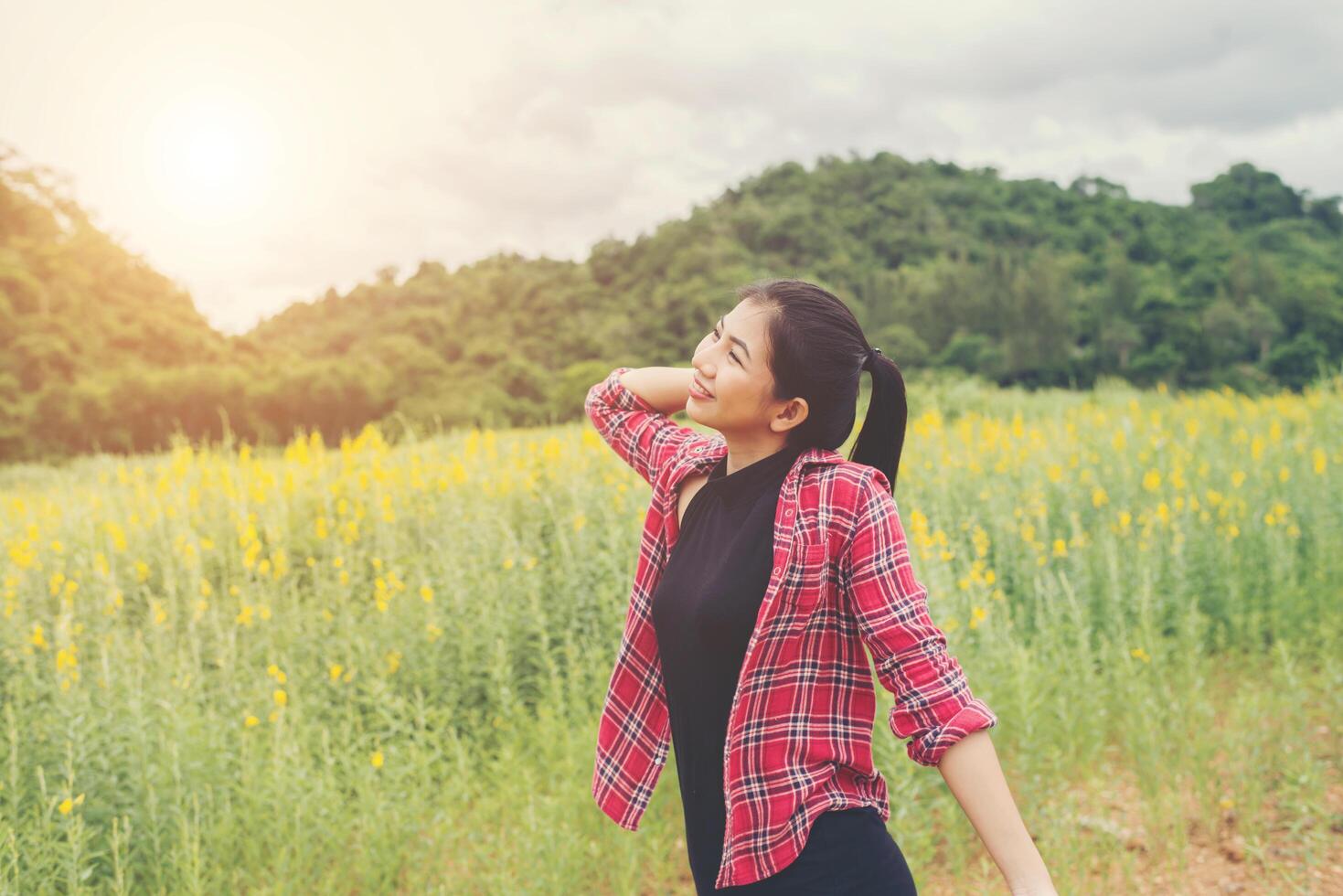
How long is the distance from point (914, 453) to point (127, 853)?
507 centimetres

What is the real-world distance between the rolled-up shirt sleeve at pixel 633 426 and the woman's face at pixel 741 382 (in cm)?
28

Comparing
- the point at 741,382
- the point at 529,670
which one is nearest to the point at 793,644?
the point at 741,382

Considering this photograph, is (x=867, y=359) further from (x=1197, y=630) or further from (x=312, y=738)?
(x=1197, y=630)

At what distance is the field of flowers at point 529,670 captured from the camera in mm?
3072

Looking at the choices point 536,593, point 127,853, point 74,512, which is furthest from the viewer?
point 74,512

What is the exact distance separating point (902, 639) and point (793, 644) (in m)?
0.17

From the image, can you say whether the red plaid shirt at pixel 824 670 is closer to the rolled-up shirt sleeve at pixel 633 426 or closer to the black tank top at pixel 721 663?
the black tank top at pixel 721 663

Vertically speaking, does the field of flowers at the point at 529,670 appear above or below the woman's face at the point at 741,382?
below

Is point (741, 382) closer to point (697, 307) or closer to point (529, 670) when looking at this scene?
point (529, 670)

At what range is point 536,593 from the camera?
14.4 feet

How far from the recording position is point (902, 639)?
1315mm

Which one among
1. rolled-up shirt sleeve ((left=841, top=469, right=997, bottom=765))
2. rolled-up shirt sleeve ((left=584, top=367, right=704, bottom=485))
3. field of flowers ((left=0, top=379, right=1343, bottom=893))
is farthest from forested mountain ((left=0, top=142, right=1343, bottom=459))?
rolled-up shirt sleeve ((left=841, top=469, right=997, bottom=765))

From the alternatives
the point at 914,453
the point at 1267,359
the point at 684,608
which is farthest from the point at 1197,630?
the point at 1267,359

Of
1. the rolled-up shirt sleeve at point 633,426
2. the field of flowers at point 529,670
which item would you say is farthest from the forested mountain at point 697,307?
the rolled-up shirt sleeve at point 633,426
